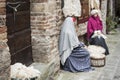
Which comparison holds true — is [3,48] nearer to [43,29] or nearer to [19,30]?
[19,30]

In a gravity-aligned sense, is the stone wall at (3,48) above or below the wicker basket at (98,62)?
above

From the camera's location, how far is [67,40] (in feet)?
25.2

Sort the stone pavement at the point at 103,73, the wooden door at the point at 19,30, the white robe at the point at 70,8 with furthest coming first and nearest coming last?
the white robe at the point at 70,8
the stone pavement at the point at 103,73
the wooden door at the point at 19,30

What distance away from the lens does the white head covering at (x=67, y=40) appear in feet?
25.0

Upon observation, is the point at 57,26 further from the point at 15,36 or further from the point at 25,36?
the point at 15,36

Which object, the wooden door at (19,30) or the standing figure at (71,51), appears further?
the standing figure at (71,51)

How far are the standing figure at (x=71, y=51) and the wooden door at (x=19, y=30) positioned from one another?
110 cm

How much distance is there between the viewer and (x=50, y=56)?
6.91 metres

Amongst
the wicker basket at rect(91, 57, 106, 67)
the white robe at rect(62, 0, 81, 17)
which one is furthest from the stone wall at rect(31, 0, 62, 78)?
the wicker basket at rect(91, 57, 106, 67)

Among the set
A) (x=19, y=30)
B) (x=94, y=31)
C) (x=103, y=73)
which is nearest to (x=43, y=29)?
(x=19, y=30)

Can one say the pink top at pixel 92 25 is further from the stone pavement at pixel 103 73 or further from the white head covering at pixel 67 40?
the white head covering at pixel 67 40

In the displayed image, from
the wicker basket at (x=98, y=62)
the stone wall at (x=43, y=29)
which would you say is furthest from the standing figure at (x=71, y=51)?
the stone wall at (x=43, y=29)

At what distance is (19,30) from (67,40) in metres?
1.77

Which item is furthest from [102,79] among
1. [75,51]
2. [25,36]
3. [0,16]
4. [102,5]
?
[102,5]
